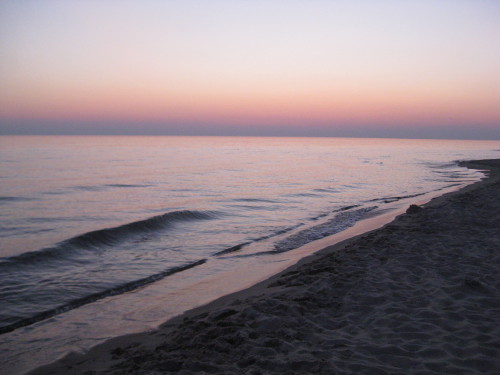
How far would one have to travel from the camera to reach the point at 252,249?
1089 centimetres

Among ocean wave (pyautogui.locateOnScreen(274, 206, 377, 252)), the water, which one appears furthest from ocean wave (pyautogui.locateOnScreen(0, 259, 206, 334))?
ocean wave (pyautogui.locateOnScreen(274, 206, 377, 252))

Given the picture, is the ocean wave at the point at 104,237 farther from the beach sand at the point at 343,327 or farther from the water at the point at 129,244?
the beach sand at the point at 343,327

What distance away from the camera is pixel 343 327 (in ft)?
16.0

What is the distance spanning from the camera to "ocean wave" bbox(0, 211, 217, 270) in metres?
9.89

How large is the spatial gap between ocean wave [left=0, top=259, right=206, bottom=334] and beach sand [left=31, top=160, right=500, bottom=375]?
1.86 metres

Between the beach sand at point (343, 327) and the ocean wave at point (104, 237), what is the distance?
5.86 meters

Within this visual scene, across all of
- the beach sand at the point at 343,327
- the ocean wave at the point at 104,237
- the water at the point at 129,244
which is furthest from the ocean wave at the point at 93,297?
the ocean wave at the point at 104,237

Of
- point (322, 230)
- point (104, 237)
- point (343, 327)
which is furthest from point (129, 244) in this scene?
point (343, 327)

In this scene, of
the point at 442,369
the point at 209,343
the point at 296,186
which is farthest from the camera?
the point at 296,186

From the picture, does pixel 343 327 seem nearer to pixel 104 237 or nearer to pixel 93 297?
pixel 93 297

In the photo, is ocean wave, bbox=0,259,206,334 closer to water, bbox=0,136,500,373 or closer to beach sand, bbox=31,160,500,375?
water, bbox=0,136,500,373

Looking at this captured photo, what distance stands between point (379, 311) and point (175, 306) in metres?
3.56

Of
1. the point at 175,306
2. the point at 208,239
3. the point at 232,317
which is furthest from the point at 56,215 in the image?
the point at 232,317

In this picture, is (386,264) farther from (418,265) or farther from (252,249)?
(252,249)
